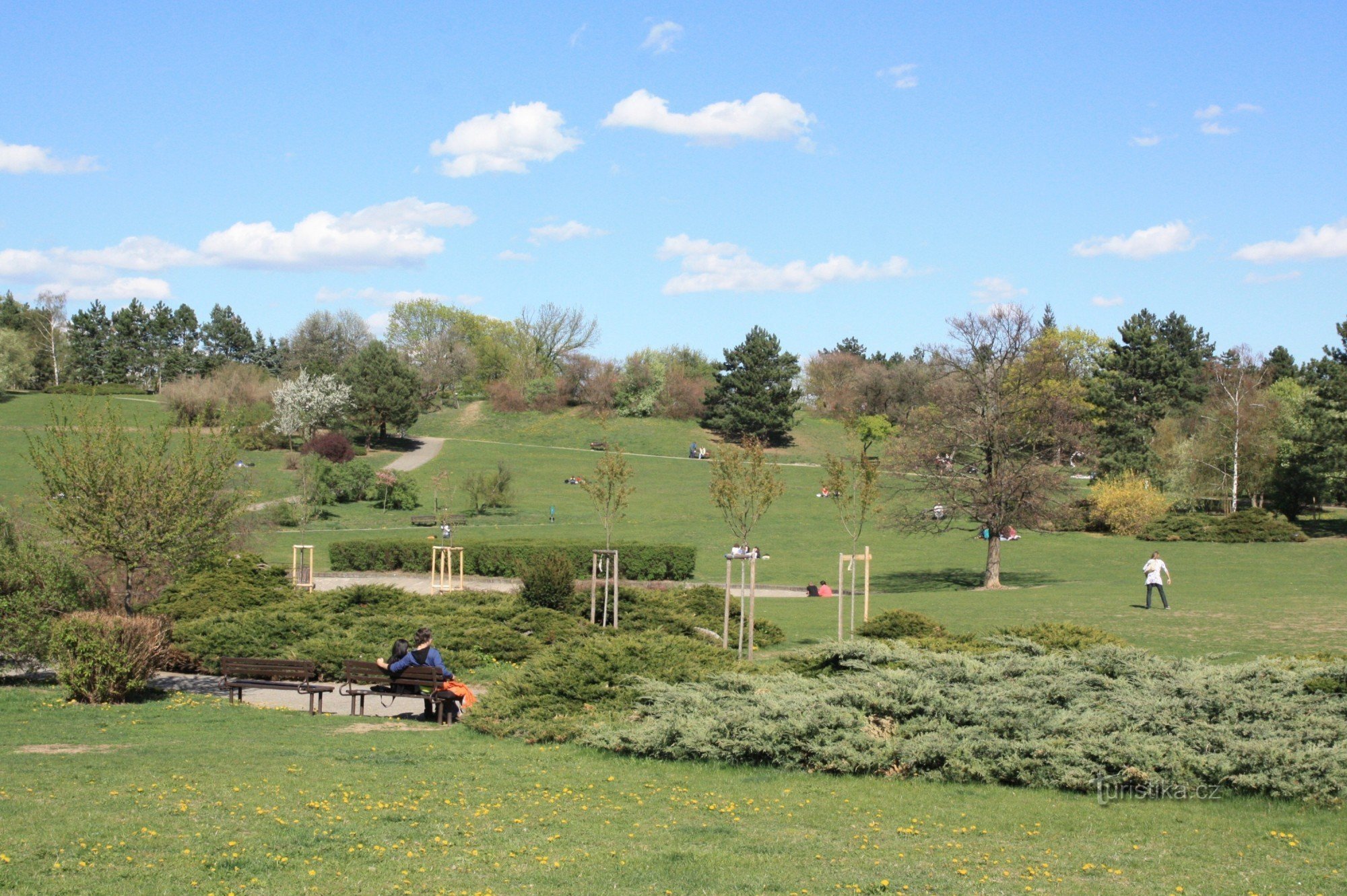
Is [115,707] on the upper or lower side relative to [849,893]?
lower

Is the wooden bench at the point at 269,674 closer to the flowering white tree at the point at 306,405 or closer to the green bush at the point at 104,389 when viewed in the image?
the flowering white tree at the point at 306,405

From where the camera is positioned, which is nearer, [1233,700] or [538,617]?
[1233,700]

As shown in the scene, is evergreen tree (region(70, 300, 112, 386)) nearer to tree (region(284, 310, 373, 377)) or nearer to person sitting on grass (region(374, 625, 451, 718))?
tree (region(284, 310, 373, 377))

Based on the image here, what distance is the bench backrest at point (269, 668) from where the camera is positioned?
13930 mm

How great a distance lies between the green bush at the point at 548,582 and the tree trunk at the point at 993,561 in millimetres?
14961

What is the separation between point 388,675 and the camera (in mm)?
13234

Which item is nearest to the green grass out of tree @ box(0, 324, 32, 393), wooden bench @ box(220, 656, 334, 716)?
wooden bench @ box(220, 656, 334, 716)

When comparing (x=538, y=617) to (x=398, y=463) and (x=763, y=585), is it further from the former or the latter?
(x=398, y=463)

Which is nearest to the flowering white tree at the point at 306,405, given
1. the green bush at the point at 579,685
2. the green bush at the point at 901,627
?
the green bush at the point at 901,627

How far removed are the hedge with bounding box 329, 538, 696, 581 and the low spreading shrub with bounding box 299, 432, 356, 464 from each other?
2905 centimetres

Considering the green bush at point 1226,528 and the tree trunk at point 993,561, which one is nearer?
the tree trunk at point 993,561

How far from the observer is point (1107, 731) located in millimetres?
9398

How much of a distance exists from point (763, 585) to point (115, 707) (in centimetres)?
2049

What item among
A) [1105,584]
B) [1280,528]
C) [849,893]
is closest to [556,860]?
[849,893]
